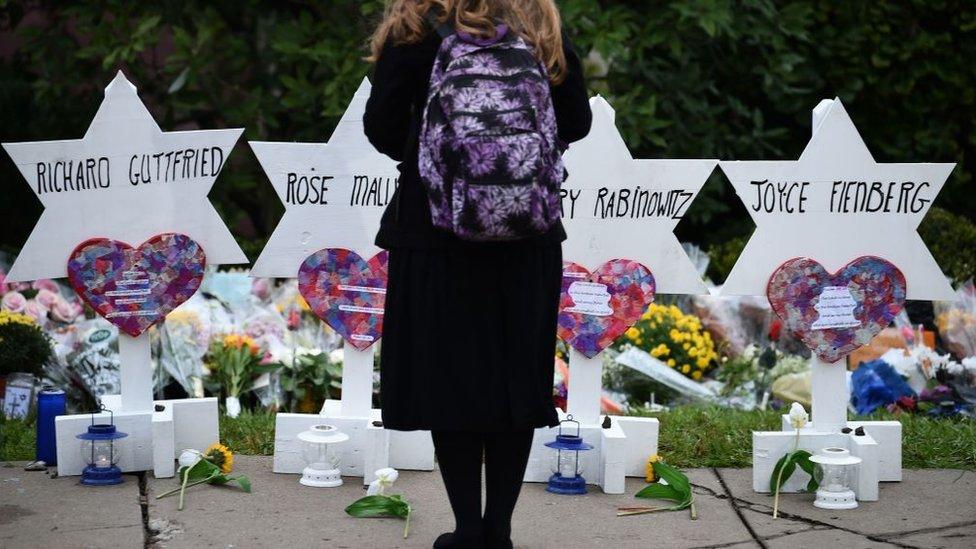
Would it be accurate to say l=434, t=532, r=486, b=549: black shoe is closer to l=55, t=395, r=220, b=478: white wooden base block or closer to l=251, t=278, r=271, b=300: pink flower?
l=55, t=395, r=220, b=478: white wooden base block

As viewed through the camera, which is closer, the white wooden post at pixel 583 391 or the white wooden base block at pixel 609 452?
the white wooden base block at pixel 609 452

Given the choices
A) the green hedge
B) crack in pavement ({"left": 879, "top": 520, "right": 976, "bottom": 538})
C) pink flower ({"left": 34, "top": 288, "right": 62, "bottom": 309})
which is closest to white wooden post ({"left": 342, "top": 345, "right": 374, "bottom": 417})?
crack in pavement ({"left": 879, "top": 520, "right": 976, "bottom": 538})

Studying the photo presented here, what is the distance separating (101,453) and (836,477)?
7.93 feet

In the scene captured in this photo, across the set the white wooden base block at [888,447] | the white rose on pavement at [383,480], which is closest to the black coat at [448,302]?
the white rose on pavement at [383,480]

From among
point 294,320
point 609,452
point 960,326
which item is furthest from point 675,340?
point 609,452

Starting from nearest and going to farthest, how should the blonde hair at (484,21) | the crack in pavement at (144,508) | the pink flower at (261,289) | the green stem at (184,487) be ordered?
the blonde hair at (484,21) → the crack in pavement at (144,508) → the green stem at (184,487) → the pink flower at (261,289)

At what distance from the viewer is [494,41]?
3.19 metres

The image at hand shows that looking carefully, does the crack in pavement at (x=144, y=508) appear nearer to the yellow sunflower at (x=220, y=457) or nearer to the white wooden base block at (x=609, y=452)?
the yellow sunflower at (x=220, y=457)

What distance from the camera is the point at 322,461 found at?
170 inches

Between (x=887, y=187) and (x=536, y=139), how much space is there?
1.73 m

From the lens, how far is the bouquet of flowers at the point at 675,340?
602 cm

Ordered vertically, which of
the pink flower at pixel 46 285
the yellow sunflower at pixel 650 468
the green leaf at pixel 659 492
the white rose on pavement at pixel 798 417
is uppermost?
the pink flower at pixel 46 285

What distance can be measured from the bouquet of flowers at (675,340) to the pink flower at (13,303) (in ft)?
9.05

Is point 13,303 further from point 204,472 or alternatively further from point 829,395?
point 829,395
